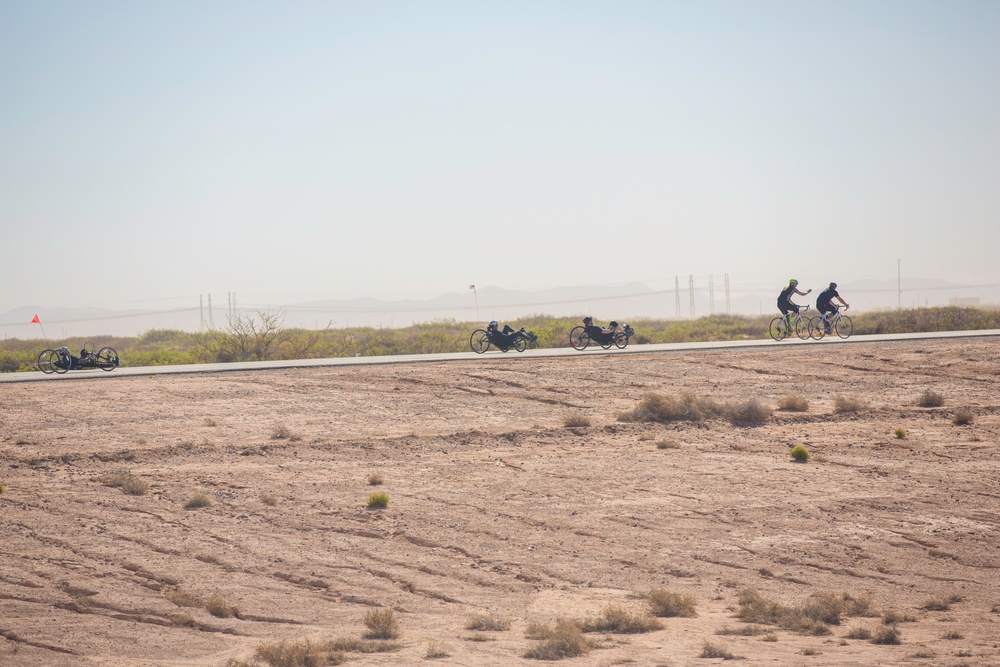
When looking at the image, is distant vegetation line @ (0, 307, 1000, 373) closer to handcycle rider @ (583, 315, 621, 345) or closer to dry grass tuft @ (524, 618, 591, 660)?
handcycle rider @ (583, 315, 621, 345)

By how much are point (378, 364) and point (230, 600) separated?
18.2 m

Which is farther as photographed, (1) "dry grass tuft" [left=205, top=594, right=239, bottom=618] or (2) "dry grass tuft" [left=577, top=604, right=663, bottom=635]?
(1) "dry grass tuft" [left=205, top=594, right=239, bottom=618]

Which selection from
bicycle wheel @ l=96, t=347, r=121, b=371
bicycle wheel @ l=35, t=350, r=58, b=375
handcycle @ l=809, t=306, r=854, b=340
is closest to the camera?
bicycle wheel @ l=35, t=350, r=58, b=375

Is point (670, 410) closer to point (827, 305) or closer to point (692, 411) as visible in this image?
point (692, 411)

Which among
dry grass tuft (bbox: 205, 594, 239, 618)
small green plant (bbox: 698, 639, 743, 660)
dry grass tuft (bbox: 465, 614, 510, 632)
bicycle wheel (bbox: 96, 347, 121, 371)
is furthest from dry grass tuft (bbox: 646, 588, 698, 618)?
bicycle wheel (bbox: 96, 347, 121, 371)

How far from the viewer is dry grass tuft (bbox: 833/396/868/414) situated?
67.9ft

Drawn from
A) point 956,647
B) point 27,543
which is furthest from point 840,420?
point 27,543

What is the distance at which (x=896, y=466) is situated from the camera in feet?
52.0

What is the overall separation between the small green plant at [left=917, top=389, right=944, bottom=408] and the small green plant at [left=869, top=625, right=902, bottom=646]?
14367 millimetres

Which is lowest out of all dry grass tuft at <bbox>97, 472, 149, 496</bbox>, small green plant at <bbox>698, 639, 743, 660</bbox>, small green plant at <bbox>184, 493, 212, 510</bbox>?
small green plant at <bbox>698, 639, 743, 660</bbox>

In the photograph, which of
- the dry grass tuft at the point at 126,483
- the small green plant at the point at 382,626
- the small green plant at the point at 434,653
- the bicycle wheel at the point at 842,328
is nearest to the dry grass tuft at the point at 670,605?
the small green plant at the point at 434,653

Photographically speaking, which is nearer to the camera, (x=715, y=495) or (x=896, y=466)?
(x=715, y=495)

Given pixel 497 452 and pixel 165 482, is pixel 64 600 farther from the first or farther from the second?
pixel 497 452

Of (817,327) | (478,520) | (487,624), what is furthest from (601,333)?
(487,624)
